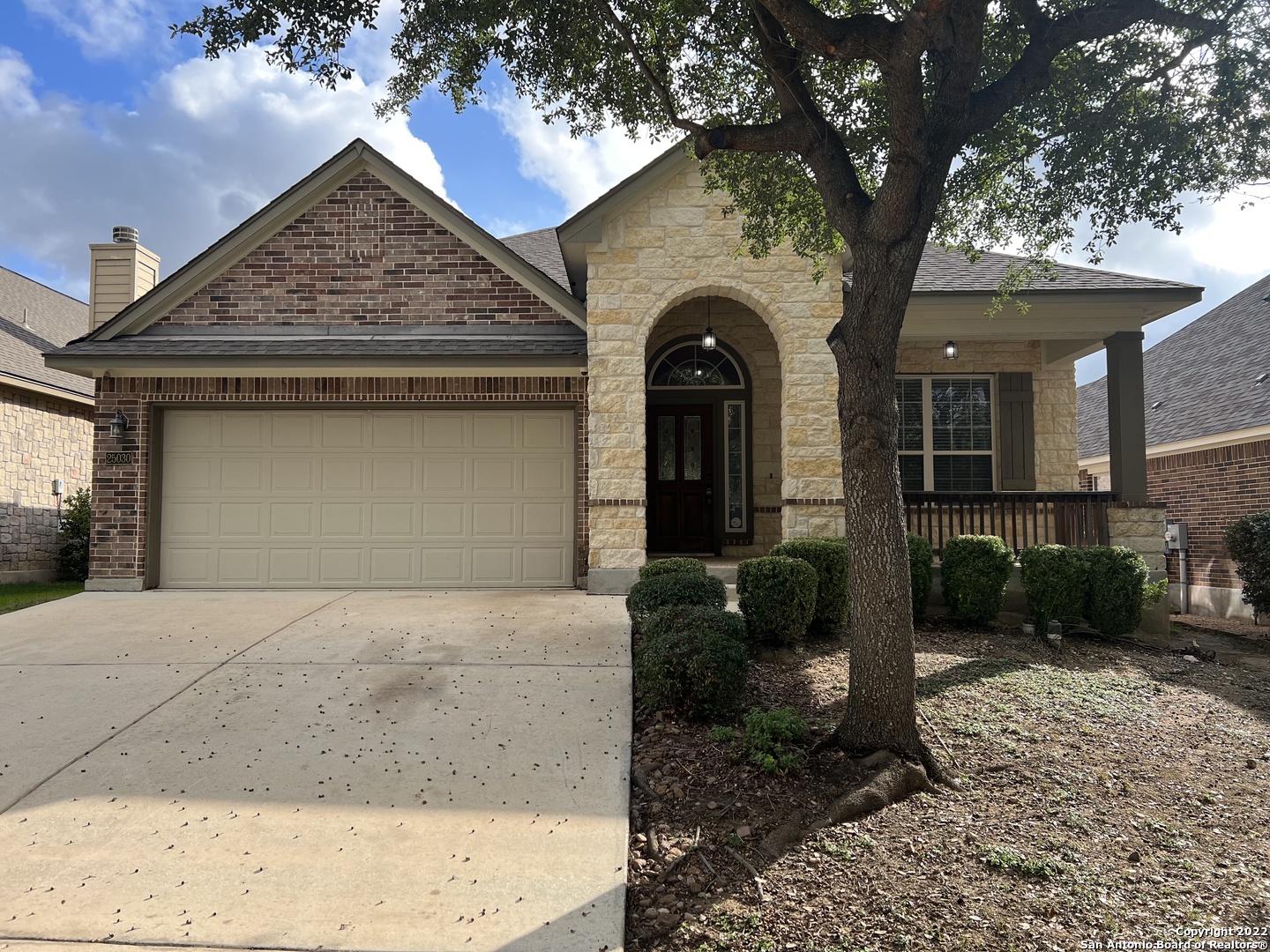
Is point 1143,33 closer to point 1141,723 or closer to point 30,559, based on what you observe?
point 1141,723

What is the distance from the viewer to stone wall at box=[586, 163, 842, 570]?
9.27m

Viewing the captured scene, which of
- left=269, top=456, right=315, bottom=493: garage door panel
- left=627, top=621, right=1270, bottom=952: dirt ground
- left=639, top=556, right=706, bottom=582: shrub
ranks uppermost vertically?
left=269, top=456, right=315, bottom=493: garage door panel

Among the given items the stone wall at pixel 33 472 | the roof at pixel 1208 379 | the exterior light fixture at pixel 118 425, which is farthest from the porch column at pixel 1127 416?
the stone wall at pixel 33 472

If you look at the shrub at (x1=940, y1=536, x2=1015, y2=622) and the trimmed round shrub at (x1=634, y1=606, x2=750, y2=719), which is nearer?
the trimmed round shrub at (x1=634, y1=606, x2=750, y2=719)

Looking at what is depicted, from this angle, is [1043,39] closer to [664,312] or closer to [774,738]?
[664,312]

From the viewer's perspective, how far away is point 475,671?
6.32 meters

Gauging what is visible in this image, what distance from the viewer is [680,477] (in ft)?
38.5

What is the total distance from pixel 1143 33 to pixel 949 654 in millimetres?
5472

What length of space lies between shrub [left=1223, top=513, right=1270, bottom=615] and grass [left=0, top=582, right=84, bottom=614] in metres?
14.8

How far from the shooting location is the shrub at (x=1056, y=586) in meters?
8.17

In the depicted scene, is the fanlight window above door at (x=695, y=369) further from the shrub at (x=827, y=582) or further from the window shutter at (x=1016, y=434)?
the shrub at (x=827, y=582)

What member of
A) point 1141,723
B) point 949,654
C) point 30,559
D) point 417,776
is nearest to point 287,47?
point 417,776

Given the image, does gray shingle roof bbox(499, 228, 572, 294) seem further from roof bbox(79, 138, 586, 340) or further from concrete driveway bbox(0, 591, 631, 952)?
concrete driveway bbox(0, 591, 631, 952)

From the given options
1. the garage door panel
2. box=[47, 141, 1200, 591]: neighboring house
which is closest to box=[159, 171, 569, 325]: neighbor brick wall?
box=[47, 141, 1200, 591]: neighboring house
